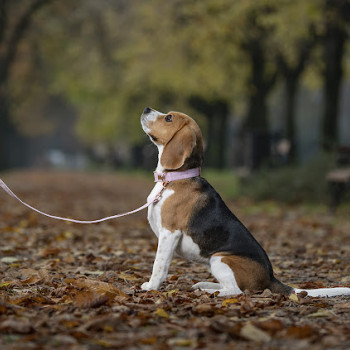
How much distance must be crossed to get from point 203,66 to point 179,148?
77.8 ft

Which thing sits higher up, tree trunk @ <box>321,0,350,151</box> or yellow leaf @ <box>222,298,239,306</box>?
tree trunk @ <box>321,0,350,151</box>

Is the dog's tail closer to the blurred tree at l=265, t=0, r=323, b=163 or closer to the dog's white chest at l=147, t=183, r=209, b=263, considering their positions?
the dog's white chest at l=147, t=183, r=209, b=263

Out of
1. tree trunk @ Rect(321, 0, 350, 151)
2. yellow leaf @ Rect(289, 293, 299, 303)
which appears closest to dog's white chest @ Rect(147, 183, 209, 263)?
yellow leaf @ Rect(289, 293, 299, 303)

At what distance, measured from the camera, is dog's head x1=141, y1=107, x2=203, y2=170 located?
6312 millimetres

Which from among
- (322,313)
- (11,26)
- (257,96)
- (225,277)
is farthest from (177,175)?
(11,26)

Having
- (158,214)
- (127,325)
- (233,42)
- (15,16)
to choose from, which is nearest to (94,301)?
(127,325)

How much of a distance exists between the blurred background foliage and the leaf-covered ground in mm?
3730

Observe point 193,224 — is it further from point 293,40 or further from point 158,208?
point 293,40

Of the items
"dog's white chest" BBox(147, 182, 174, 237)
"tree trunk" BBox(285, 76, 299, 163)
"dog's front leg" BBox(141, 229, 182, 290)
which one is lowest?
"dog's front leg" BBox(141, 229, 182, 290)

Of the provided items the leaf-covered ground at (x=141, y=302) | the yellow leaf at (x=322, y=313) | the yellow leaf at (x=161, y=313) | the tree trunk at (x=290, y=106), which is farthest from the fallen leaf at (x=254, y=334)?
the tree trunk at (x=290, y=106)

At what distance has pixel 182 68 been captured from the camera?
30.5 meters

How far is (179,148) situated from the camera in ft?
20.8

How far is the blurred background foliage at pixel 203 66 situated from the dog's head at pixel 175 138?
21.3ft

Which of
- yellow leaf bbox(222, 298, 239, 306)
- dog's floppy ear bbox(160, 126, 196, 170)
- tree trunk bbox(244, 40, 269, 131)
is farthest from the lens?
tree trunk bbox(244, 40, 269, 131)
